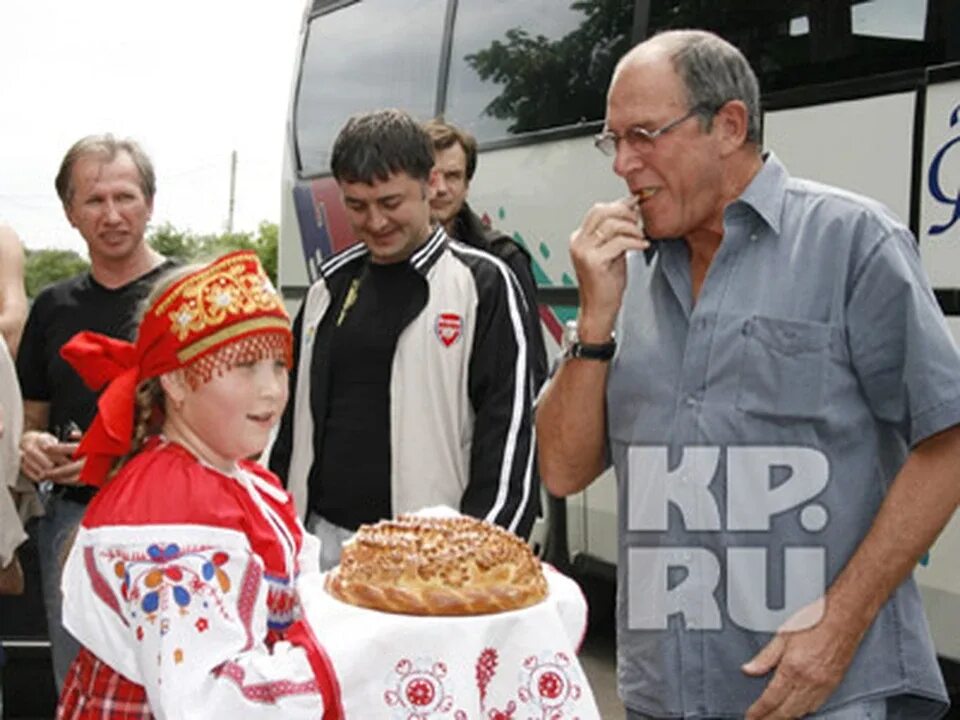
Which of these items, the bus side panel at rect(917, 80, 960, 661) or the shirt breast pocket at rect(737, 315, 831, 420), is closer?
the shirt breast pocket at rect(737, 315, 831, 420)

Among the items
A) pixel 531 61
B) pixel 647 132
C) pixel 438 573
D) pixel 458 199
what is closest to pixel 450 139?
pixel 458 199

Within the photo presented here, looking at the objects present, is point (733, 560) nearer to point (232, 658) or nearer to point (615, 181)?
point (232, 658)

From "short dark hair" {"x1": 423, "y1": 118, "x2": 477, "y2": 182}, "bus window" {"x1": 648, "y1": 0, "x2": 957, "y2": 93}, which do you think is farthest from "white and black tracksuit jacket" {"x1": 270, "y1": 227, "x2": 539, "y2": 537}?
"bus window" {"x1": 648, "y1": 0, "x2": 957, "y2": 93}

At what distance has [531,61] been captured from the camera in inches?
339

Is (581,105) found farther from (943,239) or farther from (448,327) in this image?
(448,327)

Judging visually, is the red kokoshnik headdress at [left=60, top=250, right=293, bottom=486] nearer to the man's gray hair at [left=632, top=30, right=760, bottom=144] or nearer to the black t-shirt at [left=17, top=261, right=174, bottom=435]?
the man's gray hair at [left=632, top=30, right=760, bottom=144]

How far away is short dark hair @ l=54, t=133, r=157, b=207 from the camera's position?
4.61 m

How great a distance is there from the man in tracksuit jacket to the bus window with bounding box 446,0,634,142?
400 centimetres

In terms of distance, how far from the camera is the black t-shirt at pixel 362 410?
12.9 feet

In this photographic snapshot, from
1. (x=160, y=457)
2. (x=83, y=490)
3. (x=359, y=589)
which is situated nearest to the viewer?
(x=359, y=589)

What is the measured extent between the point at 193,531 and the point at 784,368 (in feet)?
3.48

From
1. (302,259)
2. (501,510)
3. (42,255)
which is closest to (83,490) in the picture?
(501,510)

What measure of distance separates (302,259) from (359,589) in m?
9.11

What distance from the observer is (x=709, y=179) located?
292cm
